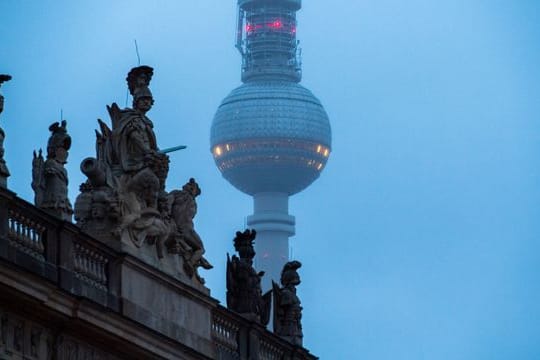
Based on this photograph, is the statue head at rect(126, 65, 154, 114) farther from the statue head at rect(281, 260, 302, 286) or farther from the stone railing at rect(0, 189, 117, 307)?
the statue head at rect(281, 260, 302, 286)

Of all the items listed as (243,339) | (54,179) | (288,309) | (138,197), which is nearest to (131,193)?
(138,197)

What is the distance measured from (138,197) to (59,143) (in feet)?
12.1

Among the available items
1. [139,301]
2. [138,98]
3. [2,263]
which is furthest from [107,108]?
[2,263]

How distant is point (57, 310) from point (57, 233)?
209cm

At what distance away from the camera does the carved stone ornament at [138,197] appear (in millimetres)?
56031

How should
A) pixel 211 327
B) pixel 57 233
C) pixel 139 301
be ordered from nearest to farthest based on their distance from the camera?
1. pixel 57 233
2. pixel 139 301
3. pixel 211 327

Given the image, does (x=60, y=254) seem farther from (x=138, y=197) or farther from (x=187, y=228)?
(x=187, y=228)

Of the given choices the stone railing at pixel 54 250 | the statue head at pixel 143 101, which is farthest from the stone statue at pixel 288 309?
the stone railing at pixel 54 250

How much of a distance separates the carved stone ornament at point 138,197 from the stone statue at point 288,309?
6863 mm

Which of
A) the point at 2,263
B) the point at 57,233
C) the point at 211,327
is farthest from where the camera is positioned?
the point at 211,327

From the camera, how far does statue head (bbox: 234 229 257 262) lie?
63938 millimetres

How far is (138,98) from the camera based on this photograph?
58875 mm

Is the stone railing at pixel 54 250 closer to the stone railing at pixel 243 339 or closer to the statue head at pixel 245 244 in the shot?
the stone railing at pixel 243 339

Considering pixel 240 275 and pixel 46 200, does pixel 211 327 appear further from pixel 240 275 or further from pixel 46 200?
pixel 46 200
